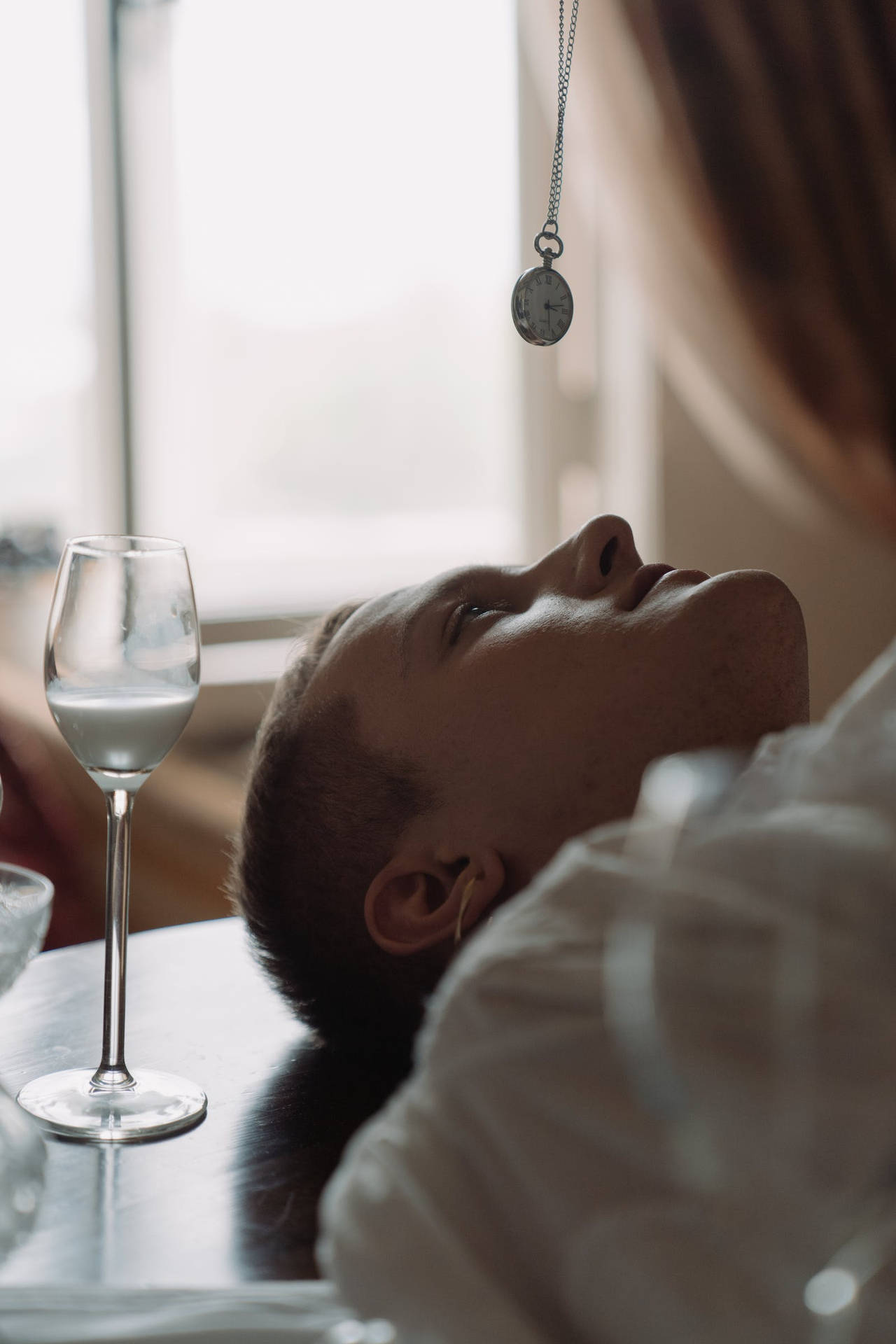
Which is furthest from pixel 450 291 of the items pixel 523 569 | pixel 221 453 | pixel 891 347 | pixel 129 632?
pixel 129 632

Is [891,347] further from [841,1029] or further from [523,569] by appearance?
[841,1029]

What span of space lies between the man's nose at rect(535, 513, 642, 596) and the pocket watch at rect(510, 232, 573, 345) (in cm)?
42

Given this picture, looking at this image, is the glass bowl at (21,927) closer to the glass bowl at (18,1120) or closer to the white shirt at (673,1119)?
the glass bowl at (18,1120)

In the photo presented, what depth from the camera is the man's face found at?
0.95 m

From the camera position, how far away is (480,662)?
1.02 metres

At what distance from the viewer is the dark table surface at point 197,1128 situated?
2.31 feet

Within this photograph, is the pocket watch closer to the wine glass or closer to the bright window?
the wine glass

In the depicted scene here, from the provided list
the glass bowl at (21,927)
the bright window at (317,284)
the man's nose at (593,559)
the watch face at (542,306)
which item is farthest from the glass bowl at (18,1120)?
the bright window at (317,284)

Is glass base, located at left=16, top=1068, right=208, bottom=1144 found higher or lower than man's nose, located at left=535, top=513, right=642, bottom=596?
lower

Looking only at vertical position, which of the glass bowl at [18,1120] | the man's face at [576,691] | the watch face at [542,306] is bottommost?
the glass bowl at [18,1120]

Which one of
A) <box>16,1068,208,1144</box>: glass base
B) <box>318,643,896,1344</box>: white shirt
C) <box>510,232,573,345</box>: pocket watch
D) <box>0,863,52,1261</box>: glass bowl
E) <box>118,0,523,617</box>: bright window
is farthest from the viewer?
<box>118,0,523,617</box>: bright window

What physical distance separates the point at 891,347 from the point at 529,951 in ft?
8.36

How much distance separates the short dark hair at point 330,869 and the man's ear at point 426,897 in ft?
0.10

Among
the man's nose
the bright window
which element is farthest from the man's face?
the bright window
